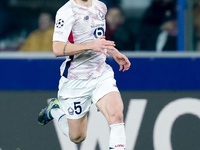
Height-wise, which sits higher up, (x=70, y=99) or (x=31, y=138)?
(x=70, y=99)

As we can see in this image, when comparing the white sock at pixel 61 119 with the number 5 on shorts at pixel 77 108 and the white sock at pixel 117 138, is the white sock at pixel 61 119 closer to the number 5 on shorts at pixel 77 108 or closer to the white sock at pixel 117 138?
the number 5 on shorts at pixel 77 108

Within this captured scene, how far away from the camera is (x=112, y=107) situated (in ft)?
17.7

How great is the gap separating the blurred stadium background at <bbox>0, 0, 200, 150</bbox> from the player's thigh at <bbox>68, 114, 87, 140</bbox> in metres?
0.54

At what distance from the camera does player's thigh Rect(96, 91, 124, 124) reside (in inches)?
210

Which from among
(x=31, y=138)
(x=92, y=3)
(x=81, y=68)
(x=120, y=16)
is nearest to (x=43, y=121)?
(x=31, y=138)

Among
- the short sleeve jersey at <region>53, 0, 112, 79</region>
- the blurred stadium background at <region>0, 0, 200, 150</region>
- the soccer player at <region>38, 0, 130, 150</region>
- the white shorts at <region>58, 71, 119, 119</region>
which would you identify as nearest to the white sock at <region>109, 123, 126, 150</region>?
the soccer player at <region>38, 0, 130, 150</region>

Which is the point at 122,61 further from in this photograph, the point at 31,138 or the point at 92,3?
the point at 31,138

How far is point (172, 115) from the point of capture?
6645 millimetres

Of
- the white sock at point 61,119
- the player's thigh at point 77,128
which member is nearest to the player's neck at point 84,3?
the player's thigh at point 77,128

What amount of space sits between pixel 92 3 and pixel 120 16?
2021 mm

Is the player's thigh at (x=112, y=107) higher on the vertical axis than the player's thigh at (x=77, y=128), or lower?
higher

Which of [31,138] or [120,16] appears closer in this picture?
[31,138]

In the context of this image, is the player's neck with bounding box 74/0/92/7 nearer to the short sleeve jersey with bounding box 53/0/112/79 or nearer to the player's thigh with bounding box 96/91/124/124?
the short sleeve jersey with bounding box 53/0/112/79

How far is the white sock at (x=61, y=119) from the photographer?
6086 millimetres
